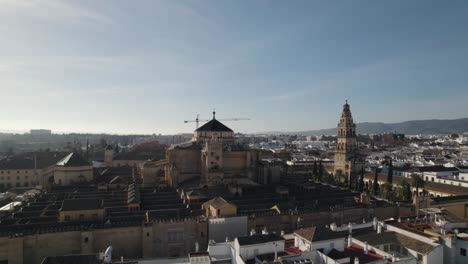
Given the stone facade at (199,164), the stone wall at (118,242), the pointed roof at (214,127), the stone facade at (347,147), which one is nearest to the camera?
the stone wall at (118,242)

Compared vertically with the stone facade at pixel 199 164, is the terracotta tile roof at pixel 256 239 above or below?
below

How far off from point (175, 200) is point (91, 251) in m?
8.86

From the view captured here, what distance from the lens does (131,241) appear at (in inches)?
763

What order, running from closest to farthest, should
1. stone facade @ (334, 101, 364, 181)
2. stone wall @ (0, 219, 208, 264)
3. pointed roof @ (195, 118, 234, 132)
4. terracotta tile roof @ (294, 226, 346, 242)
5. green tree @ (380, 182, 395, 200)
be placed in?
terracotta tile roof @ (294, 226, 346, 242)
stone wall @ (0, 219, 208, 264)
green tree @ (380, 182, 395, 200)
pointed roof @ (195, 118, 234, 132)
stone facade @ (334, 101, 364, 181)

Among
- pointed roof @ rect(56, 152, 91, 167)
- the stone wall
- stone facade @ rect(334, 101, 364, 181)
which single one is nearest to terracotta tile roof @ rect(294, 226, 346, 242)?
the stone wall

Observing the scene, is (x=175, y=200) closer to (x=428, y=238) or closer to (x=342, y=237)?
(x=342, y=237)

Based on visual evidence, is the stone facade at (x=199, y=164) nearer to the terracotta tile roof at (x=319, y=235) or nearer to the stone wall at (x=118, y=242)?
the stone wall at (x=118, y=242)

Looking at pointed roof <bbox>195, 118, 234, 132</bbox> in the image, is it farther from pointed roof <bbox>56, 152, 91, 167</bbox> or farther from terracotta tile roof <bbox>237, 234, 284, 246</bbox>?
terracotta tile roof <bbox>237, 234, 284, 246</bbox>

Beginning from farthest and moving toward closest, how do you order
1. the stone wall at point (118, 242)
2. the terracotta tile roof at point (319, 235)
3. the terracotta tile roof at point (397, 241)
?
the stone wall at point (118, 242), the terracotta tile roof at point (319, 235), the terracotta tile roof at point (397, 241)

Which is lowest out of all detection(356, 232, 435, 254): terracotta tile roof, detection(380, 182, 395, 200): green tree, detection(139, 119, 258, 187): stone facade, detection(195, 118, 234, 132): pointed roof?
detection(380, 182, 395, 200): green tree

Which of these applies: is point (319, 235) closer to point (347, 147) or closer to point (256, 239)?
point (256, 239)

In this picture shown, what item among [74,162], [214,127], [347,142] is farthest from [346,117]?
[74,162]

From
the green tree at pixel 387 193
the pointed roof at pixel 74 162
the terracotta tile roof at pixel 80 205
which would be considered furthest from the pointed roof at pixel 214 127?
the green tree at pixel 387 193

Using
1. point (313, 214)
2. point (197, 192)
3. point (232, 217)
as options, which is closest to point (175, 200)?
point (197, 192)
